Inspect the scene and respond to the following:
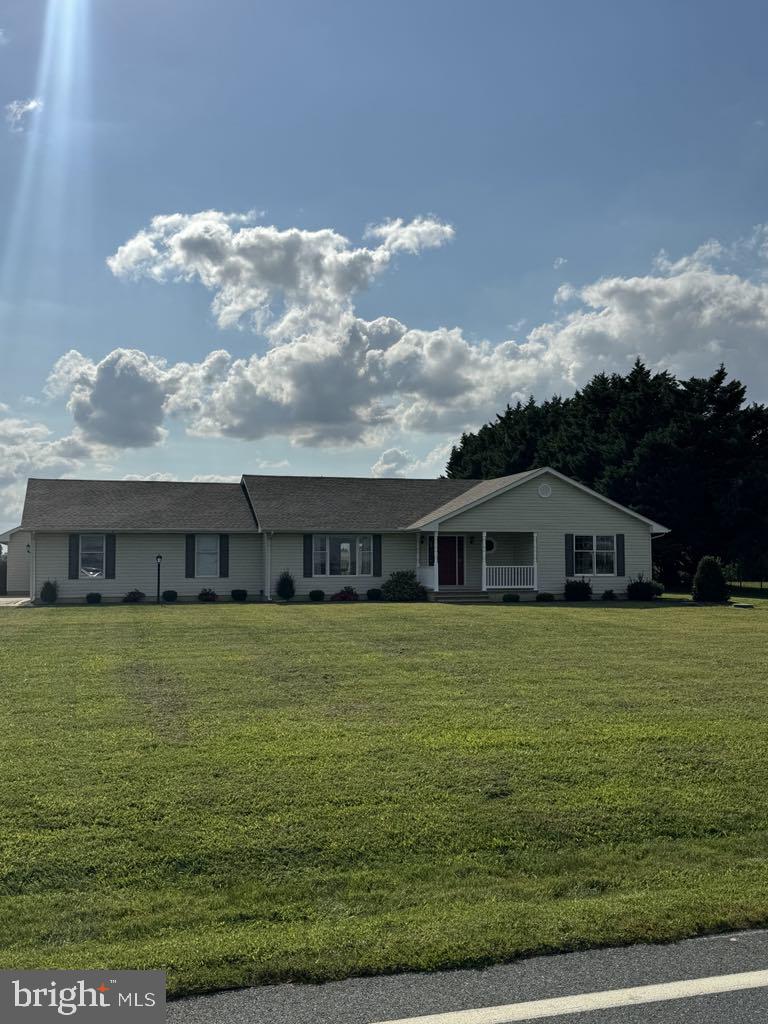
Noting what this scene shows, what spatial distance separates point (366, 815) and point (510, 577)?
2591cm

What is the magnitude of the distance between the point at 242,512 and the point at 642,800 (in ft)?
87.6

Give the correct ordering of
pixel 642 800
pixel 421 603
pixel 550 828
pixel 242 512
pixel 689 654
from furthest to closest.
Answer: pixel 242 512
pixel 421 603
pixel 689 654
pixel 642 800
pixel 550 828

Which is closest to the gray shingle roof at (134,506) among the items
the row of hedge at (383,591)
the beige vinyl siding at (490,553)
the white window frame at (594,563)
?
the row of hedge at (383,591)

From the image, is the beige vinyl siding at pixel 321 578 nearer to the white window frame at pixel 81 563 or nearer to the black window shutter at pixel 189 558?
the black window shutter at pixel 189 558

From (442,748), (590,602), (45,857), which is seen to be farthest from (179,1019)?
(590,602)

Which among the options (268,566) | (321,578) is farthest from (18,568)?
(321,578)

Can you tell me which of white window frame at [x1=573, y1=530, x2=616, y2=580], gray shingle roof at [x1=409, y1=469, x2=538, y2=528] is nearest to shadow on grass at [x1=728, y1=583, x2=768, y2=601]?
white window frame at [x1=573, y1=530, x2=616, y2=580]

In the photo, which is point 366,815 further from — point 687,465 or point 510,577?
point 687,465

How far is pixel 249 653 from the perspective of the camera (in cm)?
1434

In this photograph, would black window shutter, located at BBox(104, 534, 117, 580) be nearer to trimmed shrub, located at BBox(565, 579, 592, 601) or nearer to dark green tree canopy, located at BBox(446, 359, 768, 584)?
trimmed shrub, located at BBox(565, 579, 592, 601)

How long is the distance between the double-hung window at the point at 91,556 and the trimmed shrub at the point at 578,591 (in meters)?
16.1

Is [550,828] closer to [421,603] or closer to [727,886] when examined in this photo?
[727,886]
